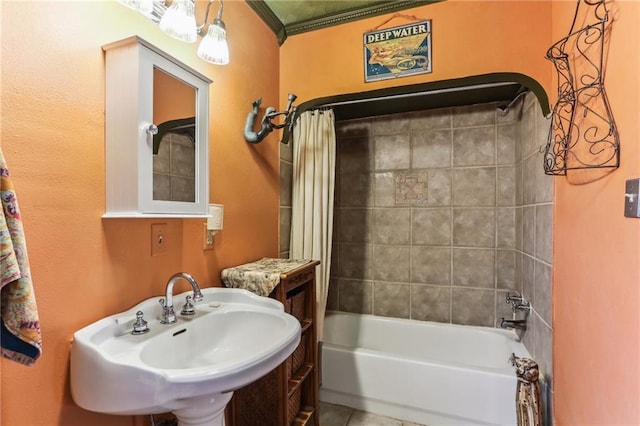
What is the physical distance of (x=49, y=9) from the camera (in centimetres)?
86

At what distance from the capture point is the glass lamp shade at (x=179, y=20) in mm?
1116

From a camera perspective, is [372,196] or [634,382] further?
[372,196]

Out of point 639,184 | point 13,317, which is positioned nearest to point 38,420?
point 13,317

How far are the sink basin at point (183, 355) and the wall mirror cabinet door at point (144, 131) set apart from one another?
39 centimetres

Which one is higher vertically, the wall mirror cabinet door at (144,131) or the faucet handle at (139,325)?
the wall mirror cabinet door at (144,131)

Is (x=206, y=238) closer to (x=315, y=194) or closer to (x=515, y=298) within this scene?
(x=315, y=194)

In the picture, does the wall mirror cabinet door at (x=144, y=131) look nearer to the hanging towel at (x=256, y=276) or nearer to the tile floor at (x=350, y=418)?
the hanging towel at (x=256, y=276)

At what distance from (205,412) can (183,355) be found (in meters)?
0.23

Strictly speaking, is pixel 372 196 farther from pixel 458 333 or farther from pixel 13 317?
pixel 13 317

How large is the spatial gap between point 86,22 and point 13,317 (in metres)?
0.90

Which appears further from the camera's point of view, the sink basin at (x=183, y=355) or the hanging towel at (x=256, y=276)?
the hanging towel at (x=256, y=276)

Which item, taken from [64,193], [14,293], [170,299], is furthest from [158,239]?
[14,293]

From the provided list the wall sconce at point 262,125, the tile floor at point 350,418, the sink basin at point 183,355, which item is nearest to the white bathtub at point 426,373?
the tile floor at point 350,418

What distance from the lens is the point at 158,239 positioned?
47.2 inches
